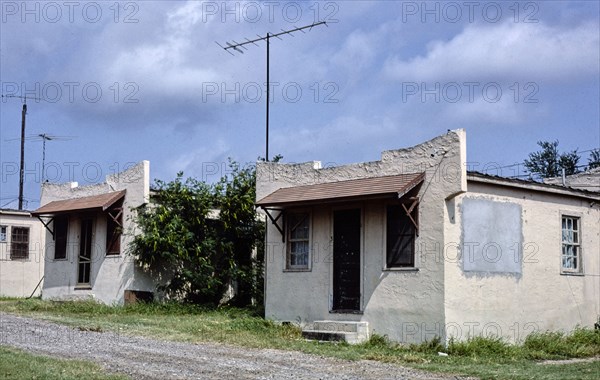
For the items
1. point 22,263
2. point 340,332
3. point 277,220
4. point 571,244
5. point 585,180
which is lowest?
point 340,332

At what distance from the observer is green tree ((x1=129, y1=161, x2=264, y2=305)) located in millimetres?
22766

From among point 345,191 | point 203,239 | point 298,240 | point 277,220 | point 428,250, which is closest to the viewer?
point 428,250

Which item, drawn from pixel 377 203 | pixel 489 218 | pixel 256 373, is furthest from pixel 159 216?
pixel 256 373

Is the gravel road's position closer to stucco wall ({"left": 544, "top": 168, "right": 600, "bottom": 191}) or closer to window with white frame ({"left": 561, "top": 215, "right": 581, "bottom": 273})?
window with white frame ({"left": 561, "top": 215, "right": 581, "bottom": 273})

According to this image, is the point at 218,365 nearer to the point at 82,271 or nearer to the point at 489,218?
the point at 489,218

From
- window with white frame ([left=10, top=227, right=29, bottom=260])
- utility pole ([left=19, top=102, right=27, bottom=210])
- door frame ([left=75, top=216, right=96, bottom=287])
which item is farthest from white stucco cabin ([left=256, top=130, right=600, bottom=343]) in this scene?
utility pole ([left=19, top=102, right=27, bottom=210])

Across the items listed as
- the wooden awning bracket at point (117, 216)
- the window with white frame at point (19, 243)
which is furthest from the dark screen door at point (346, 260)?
the window with white frame at point (19, 243)

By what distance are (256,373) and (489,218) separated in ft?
22.3

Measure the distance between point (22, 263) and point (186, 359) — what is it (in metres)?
19.8

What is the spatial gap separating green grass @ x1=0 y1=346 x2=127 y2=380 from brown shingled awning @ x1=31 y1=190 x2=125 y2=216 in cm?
1089

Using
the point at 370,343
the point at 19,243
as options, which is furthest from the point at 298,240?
the point at 19,243

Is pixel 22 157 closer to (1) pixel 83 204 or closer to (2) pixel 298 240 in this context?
(1) pixel 83 204

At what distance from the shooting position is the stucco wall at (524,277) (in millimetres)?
16062

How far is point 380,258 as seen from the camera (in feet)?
56.2
